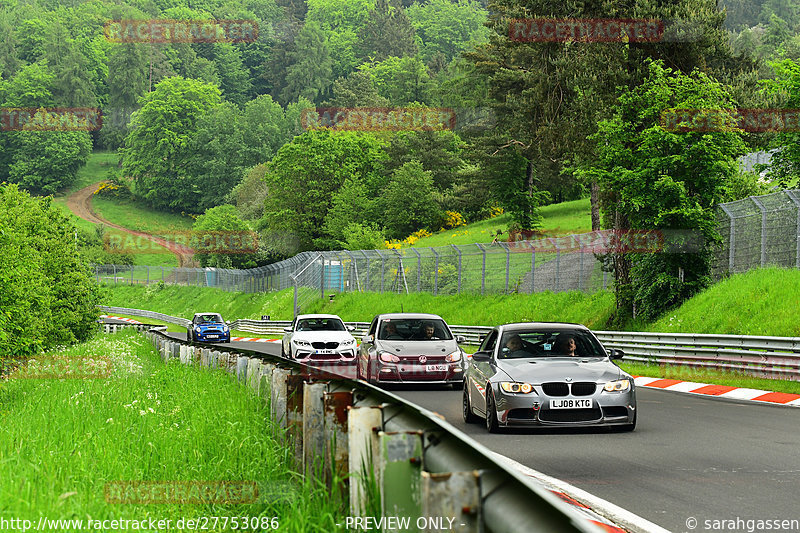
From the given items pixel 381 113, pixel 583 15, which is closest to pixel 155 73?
pixel 381 113

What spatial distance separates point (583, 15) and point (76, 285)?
84.6ft

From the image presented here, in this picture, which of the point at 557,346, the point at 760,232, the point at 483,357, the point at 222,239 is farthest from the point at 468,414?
the point at 222,239

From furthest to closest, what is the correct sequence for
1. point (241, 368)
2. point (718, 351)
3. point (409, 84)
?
point (409, 84) < point (718, 351) < point (241, 368)

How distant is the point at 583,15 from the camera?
33.5 meters

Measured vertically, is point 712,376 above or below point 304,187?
below

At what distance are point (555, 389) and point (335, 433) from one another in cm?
672

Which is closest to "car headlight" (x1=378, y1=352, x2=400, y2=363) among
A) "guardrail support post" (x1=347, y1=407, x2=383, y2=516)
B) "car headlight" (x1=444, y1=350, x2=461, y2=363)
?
"car headlight" (x1=444, y1=350, x2=461, y2=363)

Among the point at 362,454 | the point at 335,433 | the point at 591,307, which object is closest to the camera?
the point at 362,454

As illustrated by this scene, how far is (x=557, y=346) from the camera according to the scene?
538 inches

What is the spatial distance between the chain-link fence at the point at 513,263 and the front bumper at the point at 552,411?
1350cm

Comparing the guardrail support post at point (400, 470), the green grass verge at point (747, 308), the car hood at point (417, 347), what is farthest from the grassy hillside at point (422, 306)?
the guardrail support post at point (400, 470)

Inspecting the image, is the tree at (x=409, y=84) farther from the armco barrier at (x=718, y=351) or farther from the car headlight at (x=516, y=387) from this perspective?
the car headlight at (x=516, y=387)

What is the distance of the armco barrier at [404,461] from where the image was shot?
3.01 meters

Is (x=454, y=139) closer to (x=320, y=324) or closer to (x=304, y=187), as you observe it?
(x=304, y=187)
